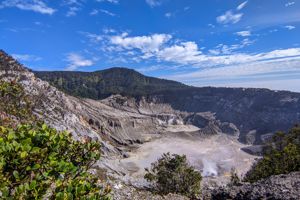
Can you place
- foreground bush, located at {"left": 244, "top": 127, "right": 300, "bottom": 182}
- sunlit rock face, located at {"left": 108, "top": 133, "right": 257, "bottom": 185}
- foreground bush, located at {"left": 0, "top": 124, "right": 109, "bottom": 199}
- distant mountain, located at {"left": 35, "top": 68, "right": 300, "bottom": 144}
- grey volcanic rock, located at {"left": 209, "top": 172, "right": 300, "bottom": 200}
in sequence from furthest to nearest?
1. distant mountain, located at {"left": 35, "top": 68, "right": 300, "bottom": 144}
2. sunlit rock face, located at {"left": 108, "top": 133, "right": 257, "bottom": 185}
3. foreground bush, located at {"left": 244, "top": 127, "right": 300, "bottom": 182}
4. grey volcanic rock, located at {"left": 209, "top": 172, "right": 300, "bottom": 200}
5. foreground bush, located at {"left": 0, "top": 124, "right": 109, "bottom": 199}

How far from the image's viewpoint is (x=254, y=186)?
54.3 ft

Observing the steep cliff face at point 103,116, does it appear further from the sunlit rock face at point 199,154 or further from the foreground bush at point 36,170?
the foreground bush at point 36,170

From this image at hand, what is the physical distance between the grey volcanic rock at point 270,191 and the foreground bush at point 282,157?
656 centimetres

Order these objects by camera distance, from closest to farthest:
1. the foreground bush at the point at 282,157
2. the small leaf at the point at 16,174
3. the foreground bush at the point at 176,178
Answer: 1. the small leaf at the point at 16,174
2. the foreground bush at the point at 282,157
3. the foreground bush at the point at 176,178

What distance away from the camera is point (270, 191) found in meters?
14.9

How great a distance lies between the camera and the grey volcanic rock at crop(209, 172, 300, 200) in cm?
1423

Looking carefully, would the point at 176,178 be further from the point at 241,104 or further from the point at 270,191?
the point at 241,104

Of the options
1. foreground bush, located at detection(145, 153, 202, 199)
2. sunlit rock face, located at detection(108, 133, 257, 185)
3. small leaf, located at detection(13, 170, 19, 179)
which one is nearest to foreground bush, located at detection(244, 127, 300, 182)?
foreground bush, located at detection(145, 153, 202, 199)

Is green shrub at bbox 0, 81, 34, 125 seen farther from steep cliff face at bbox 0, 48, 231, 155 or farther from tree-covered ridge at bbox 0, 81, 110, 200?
steep cliff face at bbox 0, 48, 231, 155

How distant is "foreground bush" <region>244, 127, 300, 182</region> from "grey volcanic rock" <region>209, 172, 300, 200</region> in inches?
258

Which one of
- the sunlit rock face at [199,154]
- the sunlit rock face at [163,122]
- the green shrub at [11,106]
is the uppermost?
the green shrub at [11,106]

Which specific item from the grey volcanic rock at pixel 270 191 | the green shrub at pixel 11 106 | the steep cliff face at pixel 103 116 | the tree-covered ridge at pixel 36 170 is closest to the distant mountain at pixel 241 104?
the steep cliff face at pixel 103 116

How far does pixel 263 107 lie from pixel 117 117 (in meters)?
64.1

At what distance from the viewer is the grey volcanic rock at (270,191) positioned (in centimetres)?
1423
